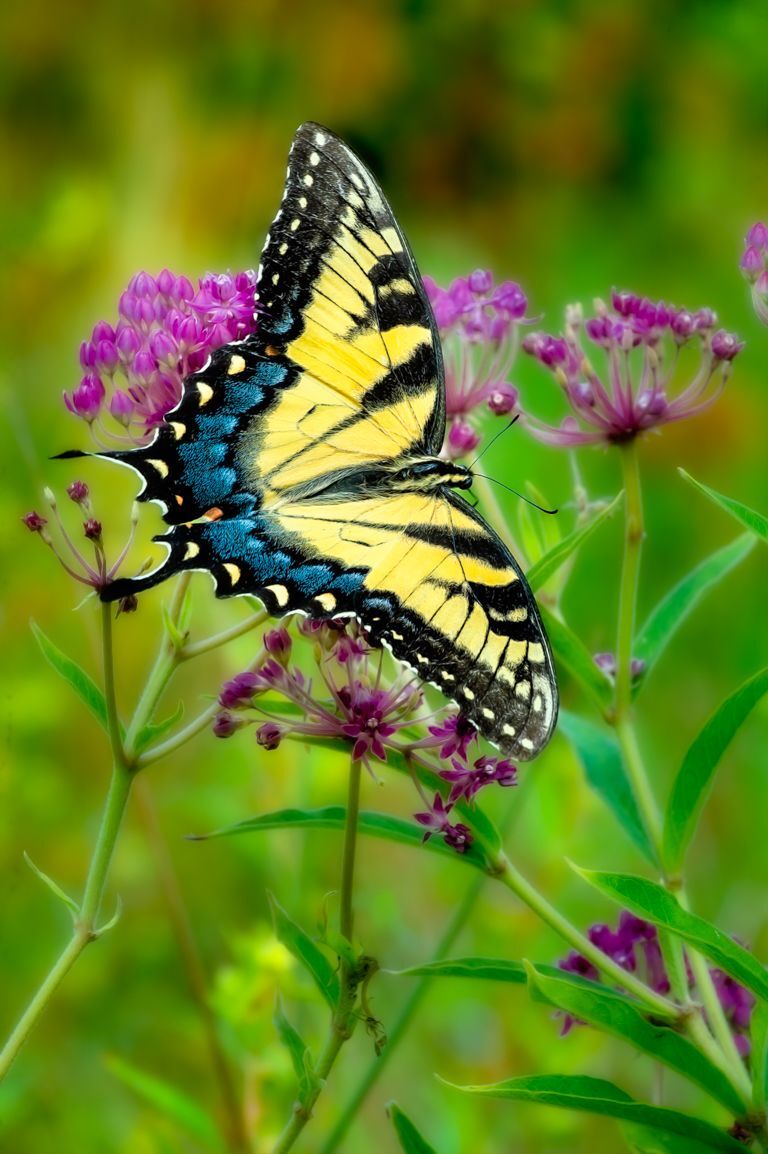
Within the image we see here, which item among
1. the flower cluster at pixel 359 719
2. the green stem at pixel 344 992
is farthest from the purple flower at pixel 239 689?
the green stem at pixel 344 992

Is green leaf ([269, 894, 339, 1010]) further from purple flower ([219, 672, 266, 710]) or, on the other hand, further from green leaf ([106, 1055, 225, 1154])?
green leaf ([106, 1055, 225, 1154])

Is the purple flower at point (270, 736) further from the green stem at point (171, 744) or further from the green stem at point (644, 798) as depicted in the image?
the green stem at point (644, 798)

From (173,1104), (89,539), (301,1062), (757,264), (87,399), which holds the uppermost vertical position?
(757,264)

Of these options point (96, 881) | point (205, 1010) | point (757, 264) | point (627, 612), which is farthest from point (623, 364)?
point (205, 1010)

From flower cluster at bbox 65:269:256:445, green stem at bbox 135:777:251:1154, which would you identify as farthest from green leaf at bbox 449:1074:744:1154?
flower cluster at bbox 65:269:256:445

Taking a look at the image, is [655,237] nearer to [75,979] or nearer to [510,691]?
[75,979]

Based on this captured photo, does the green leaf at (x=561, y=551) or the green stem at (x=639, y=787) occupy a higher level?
the green leaf at (x=561, y=551)

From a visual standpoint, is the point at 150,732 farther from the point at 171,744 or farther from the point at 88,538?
the point at 88,538
